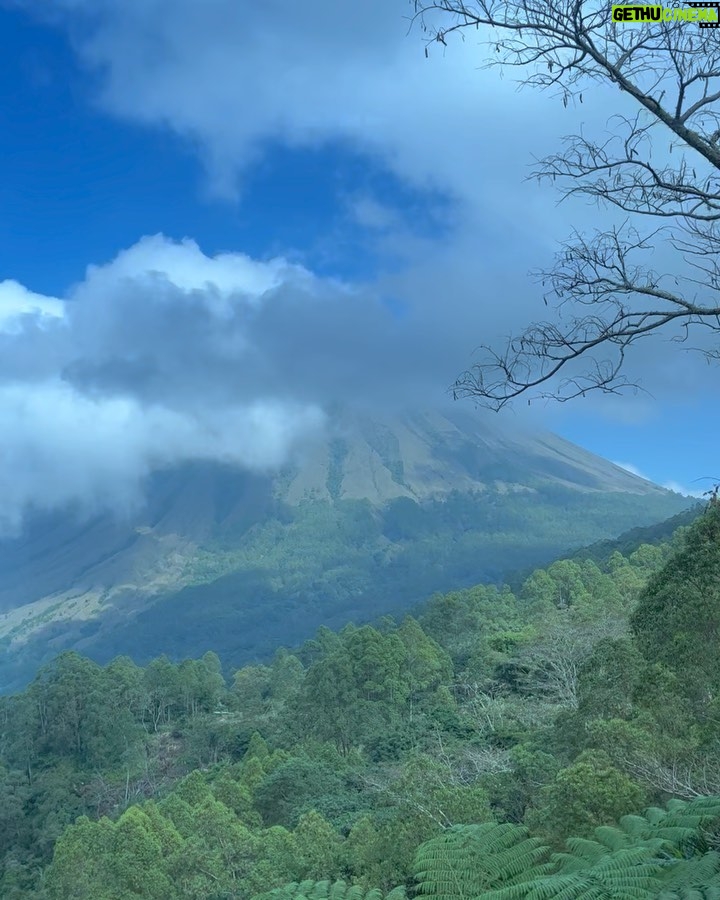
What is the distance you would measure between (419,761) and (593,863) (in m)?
10.7

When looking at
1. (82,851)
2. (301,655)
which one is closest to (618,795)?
(82,851)

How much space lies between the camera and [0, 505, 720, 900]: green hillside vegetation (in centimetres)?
632

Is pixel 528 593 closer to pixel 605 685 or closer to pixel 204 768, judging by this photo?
pixel 204 768

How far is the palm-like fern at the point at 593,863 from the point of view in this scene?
161 inches

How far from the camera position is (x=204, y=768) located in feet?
111

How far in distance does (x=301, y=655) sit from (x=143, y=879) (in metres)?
42.7

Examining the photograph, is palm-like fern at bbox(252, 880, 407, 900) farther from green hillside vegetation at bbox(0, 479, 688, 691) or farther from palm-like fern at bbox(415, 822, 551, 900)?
green hillside vegetation at bbox(0, 479, 688, 691)

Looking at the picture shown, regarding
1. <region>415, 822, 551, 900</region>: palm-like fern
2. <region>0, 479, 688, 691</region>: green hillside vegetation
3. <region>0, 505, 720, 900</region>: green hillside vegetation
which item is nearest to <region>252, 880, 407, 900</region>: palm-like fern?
<region>0, 505, 720, 900</region>: green hillside vegetation

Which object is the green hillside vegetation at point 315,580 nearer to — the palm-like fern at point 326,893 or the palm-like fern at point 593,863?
the palm-like fern at point 326,893

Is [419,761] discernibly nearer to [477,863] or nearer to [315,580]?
[477,863]

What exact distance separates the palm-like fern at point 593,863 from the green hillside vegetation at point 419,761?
0.06 feet

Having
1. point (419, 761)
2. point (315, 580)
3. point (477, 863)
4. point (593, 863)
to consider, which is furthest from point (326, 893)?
point (315, 580)

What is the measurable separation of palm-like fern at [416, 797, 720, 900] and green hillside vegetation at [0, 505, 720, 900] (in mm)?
18

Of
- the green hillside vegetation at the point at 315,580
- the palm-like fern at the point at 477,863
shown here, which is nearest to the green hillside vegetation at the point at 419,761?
the palm-like fern at the point at 477,863
